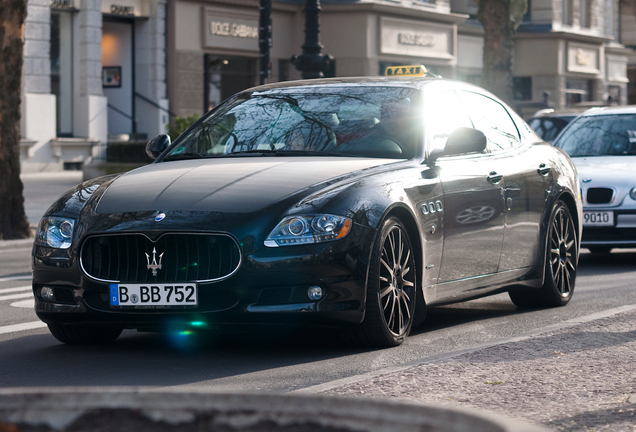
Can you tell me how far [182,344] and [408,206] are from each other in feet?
4.89

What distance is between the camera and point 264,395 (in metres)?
1.91

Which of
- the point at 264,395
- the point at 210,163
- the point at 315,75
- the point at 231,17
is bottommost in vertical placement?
the point at 264,395

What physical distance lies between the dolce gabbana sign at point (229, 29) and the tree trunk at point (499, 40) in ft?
26.7

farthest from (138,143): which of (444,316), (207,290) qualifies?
(207,290)

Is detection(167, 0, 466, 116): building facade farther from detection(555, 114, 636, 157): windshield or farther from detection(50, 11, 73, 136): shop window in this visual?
detection(555, 114, 636, 157): windshield

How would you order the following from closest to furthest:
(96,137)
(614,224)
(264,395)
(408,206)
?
1. (264,395)
2. (408,206)
3. (614,224)
4. (96,137)

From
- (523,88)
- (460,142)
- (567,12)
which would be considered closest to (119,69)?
(523,88)

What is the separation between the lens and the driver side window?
22.9 feet

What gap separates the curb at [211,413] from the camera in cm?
184

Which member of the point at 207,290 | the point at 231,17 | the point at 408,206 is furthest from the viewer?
the point at 231,17

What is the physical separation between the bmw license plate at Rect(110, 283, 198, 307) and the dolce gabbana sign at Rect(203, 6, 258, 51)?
87.6ft

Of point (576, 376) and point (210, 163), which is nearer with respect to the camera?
point (576, 376)

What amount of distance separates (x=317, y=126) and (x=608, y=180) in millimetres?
5477

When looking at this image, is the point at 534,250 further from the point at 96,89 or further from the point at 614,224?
the point at 96,89
